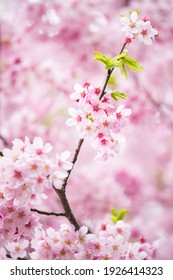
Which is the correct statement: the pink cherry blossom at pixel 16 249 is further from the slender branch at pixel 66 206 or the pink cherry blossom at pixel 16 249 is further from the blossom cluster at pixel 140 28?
the blossom cluster at pixel 140 28

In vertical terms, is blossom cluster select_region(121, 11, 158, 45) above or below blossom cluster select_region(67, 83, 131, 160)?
above

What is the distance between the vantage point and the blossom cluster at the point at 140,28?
4.04 feet

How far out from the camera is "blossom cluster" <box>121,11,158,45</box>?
1.23 metres

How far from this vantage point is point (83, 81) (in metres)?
2.84

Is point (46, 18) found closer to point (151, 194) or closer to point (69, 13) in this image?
point (69, 13)

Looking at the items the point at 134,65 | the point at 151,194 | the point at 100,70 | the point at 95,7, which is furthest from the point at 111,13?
the point at 134,65

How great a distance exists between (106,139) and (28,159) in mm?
193

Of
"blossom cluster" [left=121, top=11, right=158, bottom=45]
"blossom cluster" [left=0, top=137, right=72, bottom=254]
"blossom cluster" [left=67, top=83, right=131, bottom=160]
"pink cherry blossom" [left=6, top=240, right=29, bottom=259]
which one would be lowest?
"pink cherry blossom" [left=6, top=240, right=29, bottom=259]

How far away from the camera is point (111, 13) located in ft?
8.98

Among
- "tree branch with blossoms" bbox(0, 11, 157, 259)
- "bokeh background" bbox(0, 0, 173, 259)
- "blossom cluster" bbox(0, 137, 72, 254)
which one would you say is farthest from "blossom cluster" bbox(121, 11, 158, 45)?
"bokeh background" bbox(0, 0, 173, 259)

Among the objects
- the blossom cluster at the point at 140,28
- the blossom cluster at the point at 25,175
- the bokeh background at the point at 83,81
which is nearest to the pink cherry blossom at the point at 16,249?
the blossom cluster at the point at 25,175

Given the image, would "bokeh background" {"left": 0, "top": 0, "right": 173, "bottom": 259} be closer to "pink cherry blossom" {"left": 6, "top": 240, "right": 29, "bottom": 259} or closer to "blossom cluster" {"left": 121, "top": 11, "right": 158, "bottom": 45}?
"pink cherry blossom" {"left": 6, "top": 240, "right": 29, "bottom": 259}

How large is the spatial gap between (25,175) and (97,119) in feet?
0.67

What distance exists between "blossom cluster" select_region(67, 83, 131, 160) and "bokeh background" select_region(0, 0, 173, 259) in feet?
3.82
